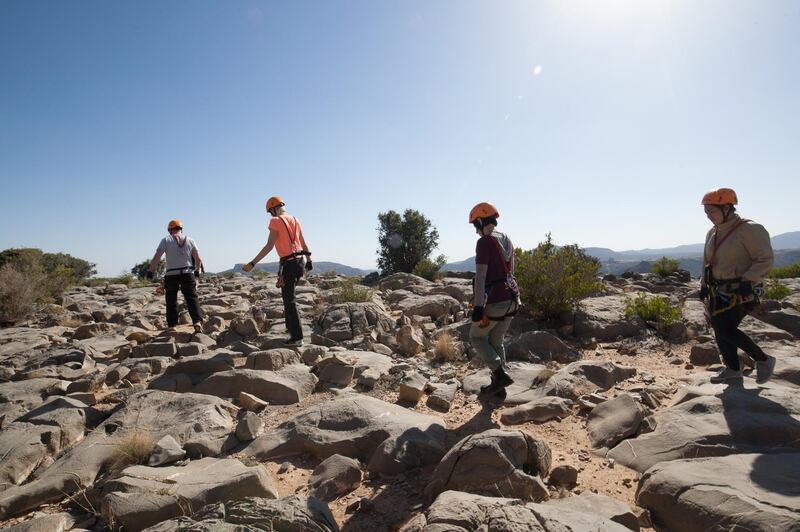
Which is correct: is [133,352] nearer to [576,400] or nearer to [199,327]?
[199,327]

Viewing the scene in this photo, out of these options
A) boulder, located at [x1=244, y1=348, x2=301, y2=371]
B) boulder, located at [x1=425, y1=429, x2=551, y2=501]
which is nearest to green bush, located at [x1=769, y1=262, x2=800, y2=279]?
boulder, located at [x1=425, y1=429, x2=551, y2=501]

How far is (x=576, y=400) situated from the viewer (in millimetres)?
4848

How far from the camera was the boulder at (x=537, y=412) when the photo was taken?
175 inches

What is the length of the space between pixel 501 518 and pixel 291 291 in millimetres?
5128

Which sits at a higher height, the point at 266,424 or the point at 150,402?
the point at 150,402

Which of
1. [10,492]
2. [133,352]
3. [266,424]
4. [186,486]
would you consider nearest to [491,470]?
[186,486]

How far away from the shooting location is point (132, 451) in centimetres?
365

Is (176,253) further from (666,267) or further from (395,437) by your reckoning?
(666,267)

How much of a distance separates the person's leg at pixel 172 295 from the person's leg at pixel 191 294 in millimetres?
136

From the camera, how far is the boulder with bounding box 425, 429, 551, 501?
291 cm

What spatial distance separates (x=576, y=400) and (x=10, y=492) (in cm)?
523

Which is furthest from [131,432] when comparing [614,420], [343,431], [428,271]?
[428,271]

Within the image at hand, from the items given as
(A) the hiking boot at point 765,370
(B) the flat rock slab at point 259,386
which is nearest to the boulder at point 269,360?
(B) the flat rock slab at point 259,386

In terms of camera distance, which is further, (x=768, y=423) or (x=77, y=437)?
(x=77, y=437)
